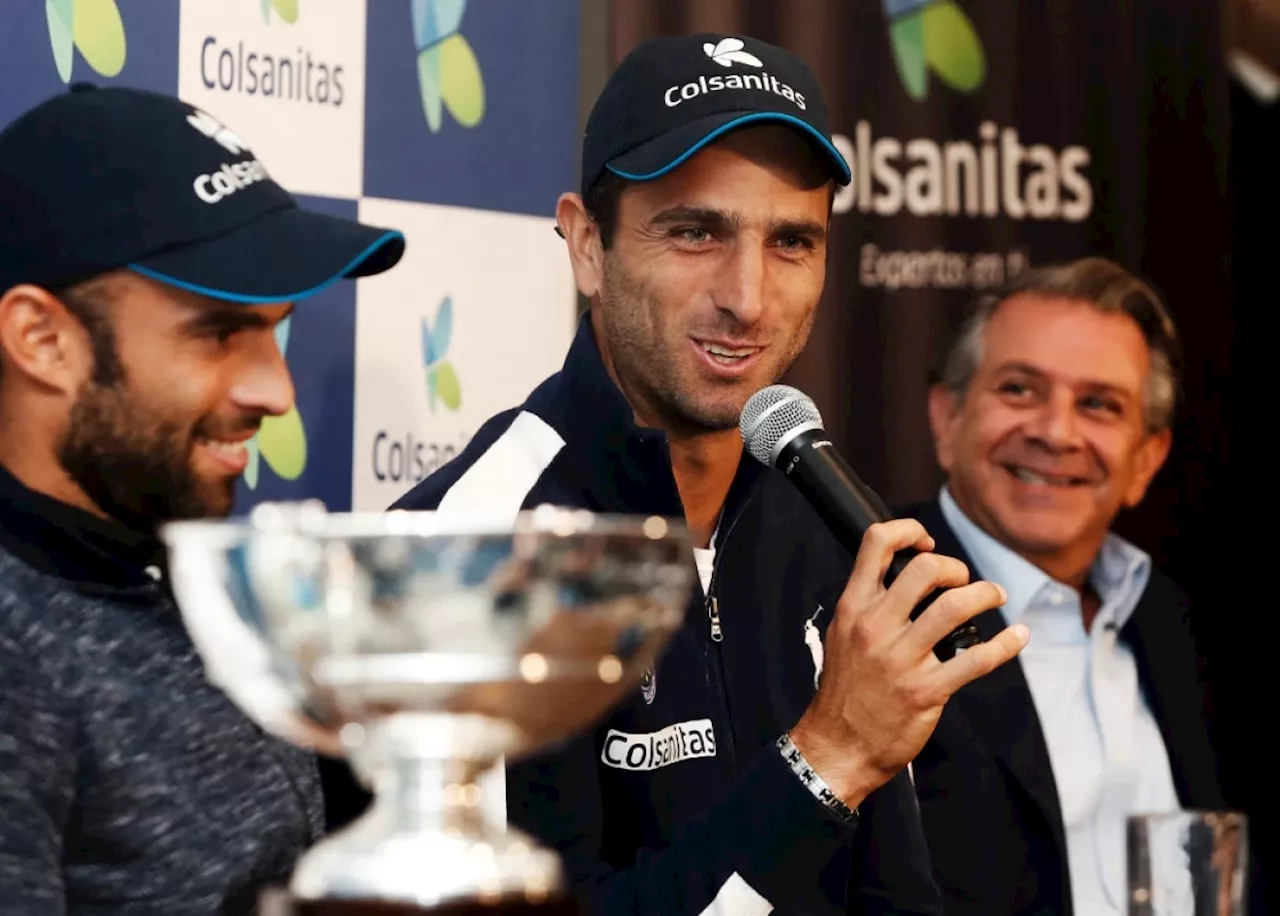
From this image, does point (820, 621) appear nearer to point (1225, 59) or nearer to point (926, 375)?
point (926, 375)

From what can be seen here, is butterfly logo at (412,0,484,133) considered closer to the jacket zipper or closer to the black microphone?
the jacket zipper

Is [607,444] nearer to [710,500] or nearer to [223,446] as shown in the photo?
[710,500]

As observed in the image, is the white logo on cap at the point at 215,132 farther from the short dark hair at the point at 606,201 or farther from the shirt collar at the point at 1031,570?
the shirt collar at the point at 1031,570

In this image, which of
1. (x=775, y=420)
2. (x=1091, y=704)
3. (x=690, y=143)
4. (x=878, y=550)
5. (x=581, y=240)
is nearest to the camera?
(x=878, y=550)

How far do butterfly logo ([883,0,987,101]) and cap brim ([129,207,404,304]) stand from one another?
65.6 inches

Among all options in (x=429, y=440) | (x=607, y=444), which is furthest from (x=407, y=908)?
(x=429, y=440)

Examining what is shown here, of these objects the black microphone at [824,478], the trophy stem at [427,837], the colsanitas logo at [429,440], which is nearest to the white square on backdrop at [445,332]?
the colsanitas logo at [429,440]

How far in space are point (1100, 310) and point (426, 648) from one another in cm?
235

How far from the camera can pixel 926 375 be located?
3137mm

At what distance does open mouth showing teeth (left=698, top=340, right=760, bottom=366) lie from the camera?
203 centimetres

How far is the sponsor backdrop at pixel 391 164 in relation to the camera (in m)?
2.13

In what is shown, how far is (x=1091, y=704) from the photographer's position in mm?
2898

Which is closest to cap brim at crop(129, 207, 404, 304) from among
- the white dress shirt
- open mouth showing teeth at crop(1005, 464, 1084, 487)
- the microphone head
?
the microphone head

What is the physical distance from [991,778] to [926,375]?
2.57 feet
